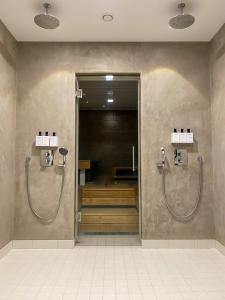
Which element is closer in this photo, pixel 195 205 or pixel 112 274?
pixel 112 274

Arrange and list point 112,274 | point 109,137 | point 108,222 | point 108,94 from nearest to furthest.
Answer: point 112,274 → point 108,222 → point 108,94 → point 109,137

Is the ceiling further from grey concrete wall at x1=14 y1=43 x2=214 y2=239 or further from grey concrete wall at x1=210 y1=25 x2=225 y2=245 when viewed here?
grey concrete wall at x1=210 y1=25 x2=225 y2=245

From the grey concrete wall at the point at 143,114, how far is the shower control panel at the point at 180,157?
0.23 ft

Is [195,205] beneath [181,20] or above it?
beneath

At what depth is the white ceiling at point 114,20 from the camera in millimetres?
2898

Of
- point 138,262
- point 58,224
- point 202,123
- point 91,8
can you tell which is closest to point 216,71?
point 202,123

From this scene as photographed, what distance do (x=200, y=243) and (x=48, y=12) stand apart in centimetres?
344

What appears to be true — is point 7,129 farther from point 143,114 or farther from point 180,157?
point 180,157

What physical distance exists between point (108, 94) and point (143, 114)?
3875 mm

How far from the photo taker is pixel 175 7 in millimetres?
2969

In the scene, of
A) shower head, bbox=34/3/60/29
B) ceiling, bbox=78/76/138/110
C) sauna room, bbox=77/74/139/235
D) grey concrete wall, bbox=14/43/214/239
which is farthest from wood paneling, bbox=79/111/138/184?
shower head, bbox=34/3/60/29

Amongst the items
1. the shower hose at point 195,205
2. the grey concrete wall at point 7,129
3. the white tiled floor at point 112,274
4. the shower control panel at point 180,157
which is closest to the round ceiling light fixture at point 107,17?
the grey concrete wall at point 7,129

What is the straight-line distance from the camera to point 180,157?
12.1ft

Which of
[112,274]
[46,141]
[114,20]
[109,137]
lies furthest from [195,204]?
[109,137]
